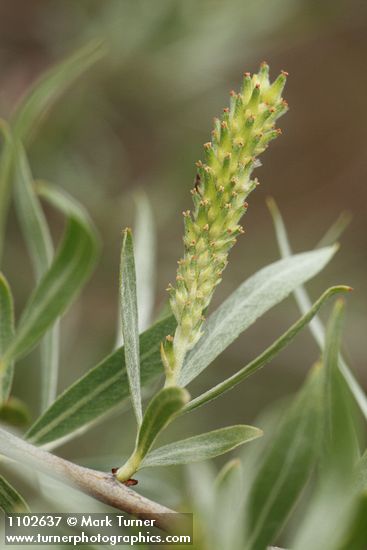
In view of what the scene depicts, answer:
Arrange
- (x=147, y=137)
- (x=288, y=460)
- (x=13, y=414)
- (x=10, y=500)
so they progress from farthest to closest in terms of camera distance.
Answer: (x=147, y=137) < (x=13, y=414) < (x=10, y=500) < (x=288, y=460)

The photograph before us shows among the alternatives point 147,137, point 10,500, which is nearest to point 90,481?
point 10,500

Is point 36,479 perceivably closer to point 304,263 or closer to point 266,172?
point 304,263

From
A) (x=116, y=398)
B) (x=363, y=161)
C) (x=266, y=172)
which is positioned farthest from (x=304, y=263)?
(x=363, y=161)

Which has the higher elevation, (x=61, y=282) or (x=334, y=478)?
(x=61, y=282)

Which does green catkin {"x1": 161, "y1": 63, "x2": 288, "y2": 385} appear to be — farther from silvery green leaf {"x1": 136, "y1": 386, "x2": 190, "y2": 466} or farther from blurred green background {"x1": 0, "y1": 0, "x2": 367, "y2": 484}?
blurred green background {"x1": 0, "y1": 0, "x2": 367, "y2": 484}

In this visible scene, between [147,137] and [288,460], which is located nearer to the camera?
[288,460]

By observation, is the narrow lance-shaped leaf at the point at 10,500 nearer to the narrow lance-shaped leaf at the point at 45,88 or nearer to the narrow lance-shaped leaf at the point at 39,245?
the narrow lance-shaped leaf at the point at 39,245

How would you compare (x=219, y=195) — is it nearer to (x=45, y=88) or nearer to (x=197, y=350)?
(x=197, y=350)
